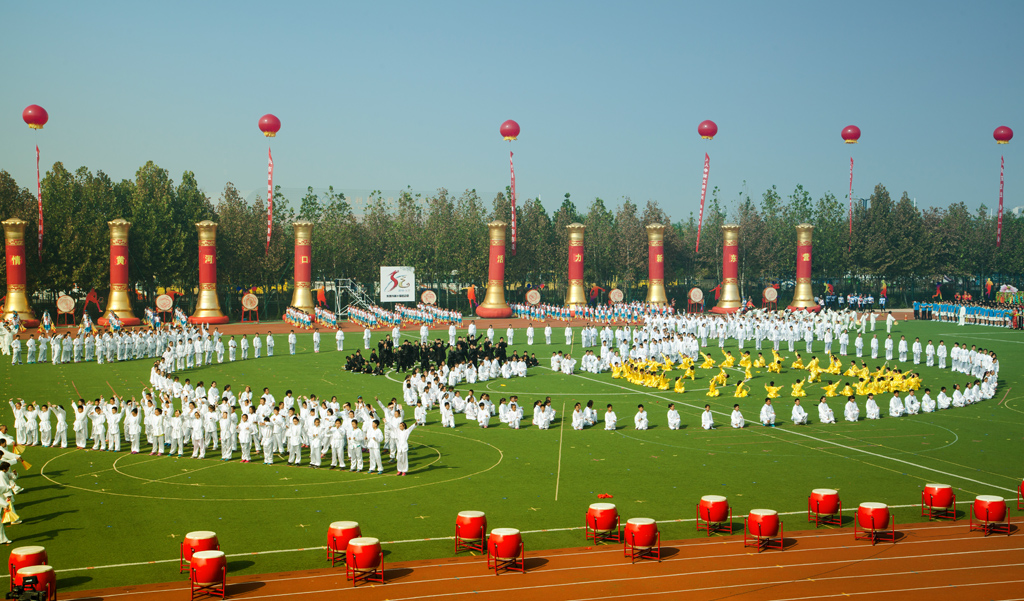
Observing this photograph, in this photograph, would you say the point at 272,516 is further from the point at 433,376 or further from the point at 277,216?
the point at 277,216

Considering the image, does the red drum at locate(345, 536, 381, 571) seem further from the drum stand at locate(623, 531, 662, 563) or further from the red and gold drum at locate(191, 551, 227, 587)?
the drum stand at locate(623, 531, 662, 563)

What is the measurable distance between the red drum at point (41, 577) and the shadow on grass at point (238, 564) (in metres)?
2.08

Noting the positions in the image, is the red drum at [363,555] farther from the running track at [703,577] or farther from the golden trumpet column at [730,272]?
the golden trumpet column at [730,272]

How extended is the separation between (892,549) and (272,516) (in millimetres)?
8909

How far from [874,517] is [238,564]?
27.6 feet

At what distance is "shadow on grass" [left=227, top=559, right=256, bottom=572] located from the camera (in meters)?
10.4

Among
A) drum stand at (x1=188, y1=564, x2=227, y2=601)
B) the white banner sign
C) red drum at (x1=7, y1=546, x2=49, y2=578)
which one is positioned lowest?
drum stand at (x1=188, y1=564, x2=227, y2=601)

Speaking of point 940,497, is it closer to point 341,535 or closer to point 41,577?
point 341,535

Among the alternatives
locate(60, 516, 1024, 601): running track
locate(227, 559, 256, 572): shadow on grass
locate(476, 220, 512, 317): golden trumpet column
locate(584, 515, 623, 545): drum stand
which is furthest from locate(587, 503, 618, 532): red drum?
locate(476, 220, 512, 317): golden trumpet column

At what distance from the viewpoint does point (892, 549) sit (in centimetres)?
1098

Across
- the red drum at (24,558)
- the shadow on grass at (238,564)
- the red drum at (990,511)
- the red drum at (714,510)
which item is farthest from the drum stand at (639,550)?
the red drum at (24,558)

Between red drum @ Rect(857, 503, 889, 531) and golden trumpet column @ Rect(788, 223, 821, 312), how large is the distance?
4541 cm

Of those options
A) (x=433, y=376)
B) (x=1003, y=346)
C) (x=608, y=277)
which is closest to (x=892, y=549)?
(x=433, y=376)

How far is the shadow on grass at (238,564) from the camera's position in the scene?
409 inches
